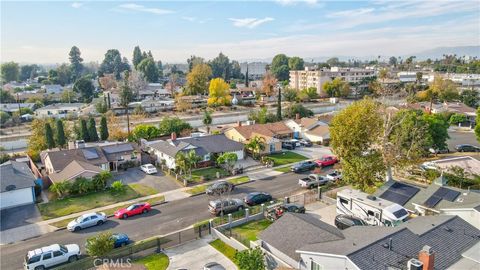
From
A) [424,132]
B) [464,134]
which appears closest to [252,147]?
[424,132]

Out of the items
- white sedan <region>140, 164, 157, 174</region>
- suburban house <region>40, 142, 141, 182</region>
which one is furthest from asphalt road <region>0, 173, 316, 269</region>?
suburban house <region>40, 142, 141, 182</region>

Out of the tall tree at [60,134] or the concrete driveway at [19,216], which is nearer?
the concrete driveway at [19,216]

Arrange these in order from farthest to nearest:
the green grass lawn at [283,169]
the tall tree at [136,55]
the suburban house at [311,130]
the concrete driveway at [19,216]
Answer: the tall tree at [136,55], the suburban house at [311,130], the green grass lawn at [283,169], the concrete driveway at [19,216]

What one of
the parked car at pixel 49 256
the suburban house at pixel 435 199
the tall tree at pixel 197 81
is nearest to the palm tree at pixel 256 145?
the suburban house at pixel 435 199

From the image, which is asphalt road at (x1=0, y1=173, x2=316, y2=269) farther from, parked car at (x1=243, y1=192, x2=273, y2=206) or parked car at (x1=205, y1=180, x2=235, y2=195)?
parked car at (x1=243, y1=192, x2=273, y2=206)

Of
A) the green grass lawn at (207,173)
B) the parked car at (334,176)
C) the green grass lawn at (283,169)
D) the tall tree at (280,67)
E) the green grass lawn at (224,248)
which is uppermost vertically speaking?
the tall tree at (280,67)

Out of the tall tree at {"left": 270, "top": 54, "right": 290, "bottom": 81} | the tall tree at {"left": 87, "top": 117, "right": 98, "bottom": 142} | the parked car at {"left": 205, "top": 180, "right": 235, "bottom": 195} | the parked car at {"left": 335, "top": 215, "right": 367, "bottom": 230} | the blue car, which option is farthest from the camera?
the tall tree at {"left": 270, "top": 54, "right": 290, "bottom": 81}

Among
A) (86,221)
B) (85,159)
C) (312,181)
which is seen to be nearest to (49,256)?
(86,221)

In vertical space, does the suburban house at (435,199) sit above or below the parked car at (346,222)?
above

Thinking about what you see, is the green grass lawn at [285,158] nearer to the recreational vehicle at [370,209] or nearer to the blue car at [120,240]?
the recreational vehicle at [370,209]
